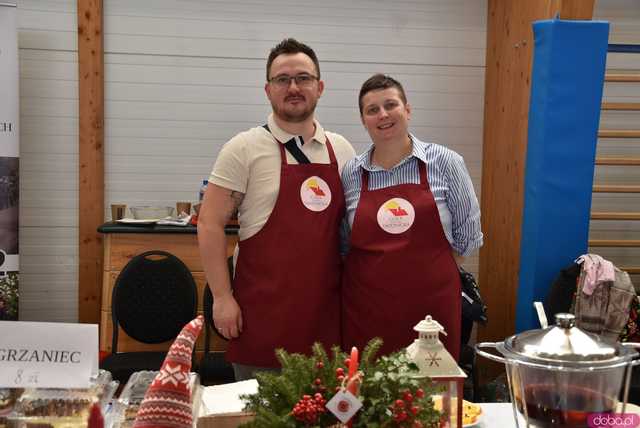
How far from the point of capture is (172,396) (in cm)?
106

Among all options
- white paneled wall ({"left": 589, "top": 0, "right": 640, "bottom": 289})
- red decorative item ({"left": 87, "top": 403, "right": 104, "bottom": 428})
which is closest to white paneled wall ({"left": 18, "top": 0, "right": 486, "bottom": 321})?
white paneled wall ({"left": 589, "top": 0, "right": 640, "bottom": 289})

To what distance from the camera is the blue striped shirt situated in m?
2.20

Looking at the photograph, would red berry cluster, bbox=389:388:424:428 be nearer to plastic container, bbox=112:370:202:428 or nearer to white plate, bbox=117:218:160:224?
plastic container, bbox=112:370:202:428

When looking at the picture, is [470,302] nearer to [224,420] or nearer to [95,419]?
[224,420]

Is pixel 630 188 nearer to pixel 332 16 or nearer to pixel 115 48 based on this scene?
pixel 332 16

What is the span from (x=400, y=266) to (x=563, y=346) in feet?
3.24

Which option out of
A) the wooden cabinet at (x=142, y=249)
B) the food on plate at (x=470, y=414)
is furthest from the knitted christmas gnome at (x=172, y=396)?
the wooden cabinet at (x=142, y=249)

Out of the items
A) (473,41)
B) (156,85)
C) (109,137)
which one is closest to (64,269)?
(109,137)

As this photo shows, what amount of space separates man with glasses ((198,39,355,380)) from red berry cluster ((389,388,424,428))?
105 centimetres

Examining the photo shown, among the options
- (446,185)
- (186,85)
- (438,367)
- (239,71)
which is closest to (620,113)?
(239,71)

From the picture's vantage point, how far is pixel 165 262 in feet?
11.9

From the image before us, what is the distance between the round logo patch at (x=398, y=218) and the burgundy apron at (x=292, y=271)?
0.61ft

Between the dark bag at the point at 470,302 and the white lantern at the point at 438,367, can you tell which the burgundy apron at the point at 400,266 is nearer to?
the white lantern at the point at 438,367

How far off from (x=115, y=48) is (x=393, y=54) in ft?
6.26
